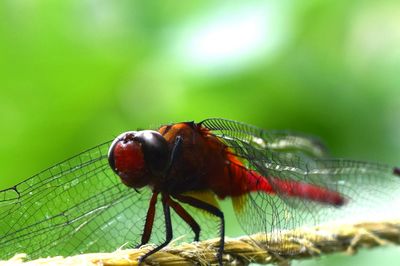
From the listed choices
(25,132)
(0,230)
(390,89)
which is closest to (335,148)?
(390,89)

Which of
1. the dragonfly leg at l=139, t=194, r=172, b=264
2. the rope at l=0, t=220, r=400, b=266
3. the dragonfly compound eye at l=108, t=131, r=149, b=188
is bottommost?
the rope at l=0, t=220, r=400, b=266

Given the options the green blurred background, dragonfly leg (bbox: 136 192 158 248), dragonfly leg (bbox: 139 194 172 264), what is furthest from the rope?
the green blurred background

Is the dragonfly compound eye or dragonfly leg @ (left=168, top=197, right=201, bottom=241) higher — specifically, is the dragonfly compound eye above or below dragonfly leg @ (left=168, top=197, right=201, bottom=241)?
above

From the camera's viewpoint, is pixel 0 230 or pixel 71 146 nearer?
pixel 0 230

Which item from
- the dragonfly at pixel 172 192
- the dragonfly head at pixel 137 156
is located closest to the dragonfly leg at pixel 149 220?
the dragonfly at pixel 172 192

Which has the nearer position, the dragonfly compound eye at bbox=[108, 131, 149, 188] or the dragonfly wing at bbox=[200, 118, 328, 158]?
the dragonfly compound eye at bbox=[108, 131, 149, 188]

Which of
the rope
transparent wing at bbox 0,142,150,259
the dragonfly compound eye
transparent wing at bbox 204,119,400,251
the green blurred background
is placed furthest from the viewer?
the green blurred background

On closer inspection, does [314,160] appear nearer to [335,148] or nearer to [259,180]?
[259,180]

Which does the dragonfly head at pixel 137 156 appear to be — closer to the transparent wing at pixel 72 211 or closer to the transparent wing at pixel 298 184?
the transparent wing at pixel 72 211

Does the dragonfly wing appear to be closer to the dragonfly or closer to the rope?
the dragonfly
